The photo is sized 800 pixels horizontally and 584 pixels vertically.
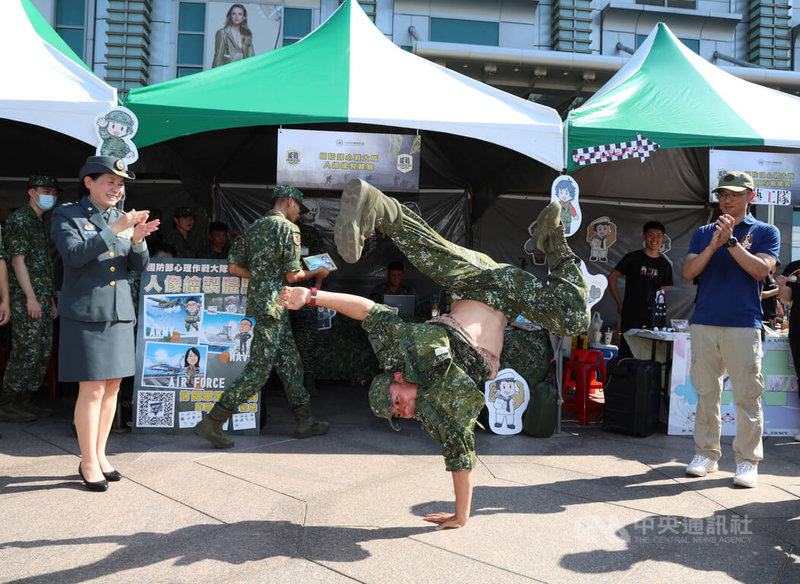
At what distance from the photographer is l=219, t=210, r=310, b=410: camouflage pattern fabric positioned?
14.4ft

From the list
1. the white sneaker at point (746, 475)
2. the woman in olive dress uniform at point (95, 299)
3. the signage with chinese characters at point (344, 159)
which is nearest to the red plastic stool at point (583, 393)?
the white sneaker at point (746, 475)

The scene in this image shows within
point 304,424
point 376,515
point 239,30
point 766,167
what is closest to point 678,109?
point 766,167

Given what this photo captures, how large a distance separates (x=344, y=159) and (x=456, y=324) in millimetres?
2873

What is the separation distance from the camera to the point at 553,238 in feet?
9.12

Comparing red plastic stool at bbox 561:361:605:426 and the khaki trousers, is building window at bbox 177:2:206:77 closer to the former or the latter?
red plastic stool at bbox 561:361:605:426

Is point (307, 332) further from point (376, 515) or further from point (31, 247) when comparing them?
point (376, 515)

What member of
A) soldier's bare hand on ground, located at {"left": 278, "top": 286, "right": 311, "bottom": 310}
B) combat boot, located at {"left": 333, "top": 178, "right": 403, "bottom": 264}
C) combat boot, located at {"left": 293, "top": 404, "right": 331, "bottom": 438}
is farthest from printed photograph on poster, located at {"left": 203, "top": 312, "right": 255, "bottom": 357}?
combat boot, located at {"left": 333, "top": 178, "right": 403, "bottom": 264}

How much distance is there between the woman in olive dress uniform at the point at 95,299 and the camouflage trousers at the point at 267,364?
0.89 m

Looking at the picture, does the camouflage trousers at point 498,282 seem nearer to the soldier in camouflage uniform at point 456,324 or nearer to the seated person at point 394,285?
the soldier in camouflage uniform at point 456,324

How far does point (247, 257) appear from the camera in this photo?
4590 millimetres

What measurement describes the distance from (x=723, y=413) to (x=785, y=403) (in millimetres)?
609

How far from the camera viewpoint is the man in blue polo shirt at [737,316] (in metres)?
3.80

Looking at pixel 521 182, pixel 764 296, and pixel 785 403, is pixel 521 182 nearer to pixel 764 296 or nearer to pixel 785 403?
pixel 764 296

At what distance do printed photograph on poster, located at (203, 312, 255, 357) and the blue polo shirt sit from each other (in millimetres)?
3209
